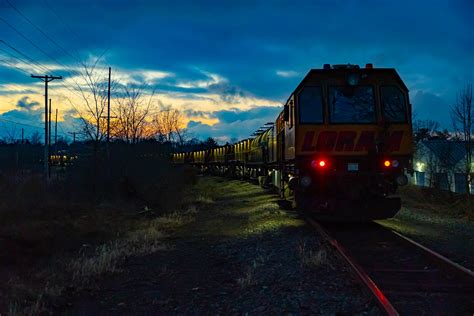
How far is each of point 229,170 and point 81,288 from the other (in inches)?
1516

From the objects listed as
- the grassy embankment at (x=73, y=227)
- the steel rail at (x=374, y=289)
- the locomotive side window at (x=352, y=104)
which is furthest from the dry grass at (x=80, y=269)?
the locomotive side window at (x=352, y=104)

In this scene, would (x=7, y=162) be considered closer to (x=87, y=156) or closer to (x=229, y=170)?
(x=87, y=156)

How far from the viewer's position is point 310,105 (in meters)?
11.0

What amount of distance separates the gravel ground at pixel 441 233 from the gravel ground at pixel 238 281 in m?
2.27

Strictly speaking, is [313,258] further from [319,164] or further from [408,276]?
[319,164]

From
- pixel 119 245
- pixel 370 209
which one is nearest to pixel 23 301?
pixel 119 245

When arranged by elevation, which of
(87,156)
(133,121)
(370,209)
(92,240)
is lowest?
(92,240)

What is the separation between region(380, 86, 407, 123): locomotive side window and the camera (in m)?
11.1

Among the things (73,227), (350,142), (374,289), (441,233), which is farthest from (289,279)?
(73,227)

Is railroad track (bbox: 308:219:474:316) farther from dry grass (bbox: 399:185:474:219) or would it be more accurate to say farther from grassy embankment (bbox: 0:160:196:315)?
dry grass (bbox: 399:185:474:219)

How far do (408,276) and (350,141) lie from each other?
4.55 metres

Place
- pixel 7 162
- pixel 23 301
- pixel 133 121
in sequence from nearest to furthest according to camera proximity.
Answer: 1. pixel 23 301
2. pixel 133 121
3. pixel 7 162

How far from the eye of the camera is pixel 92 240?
13.1 metres

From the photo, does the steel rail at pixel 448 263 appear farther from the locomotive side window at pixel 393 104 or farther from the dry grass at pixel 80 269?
the dry grass at pixel 80 269
